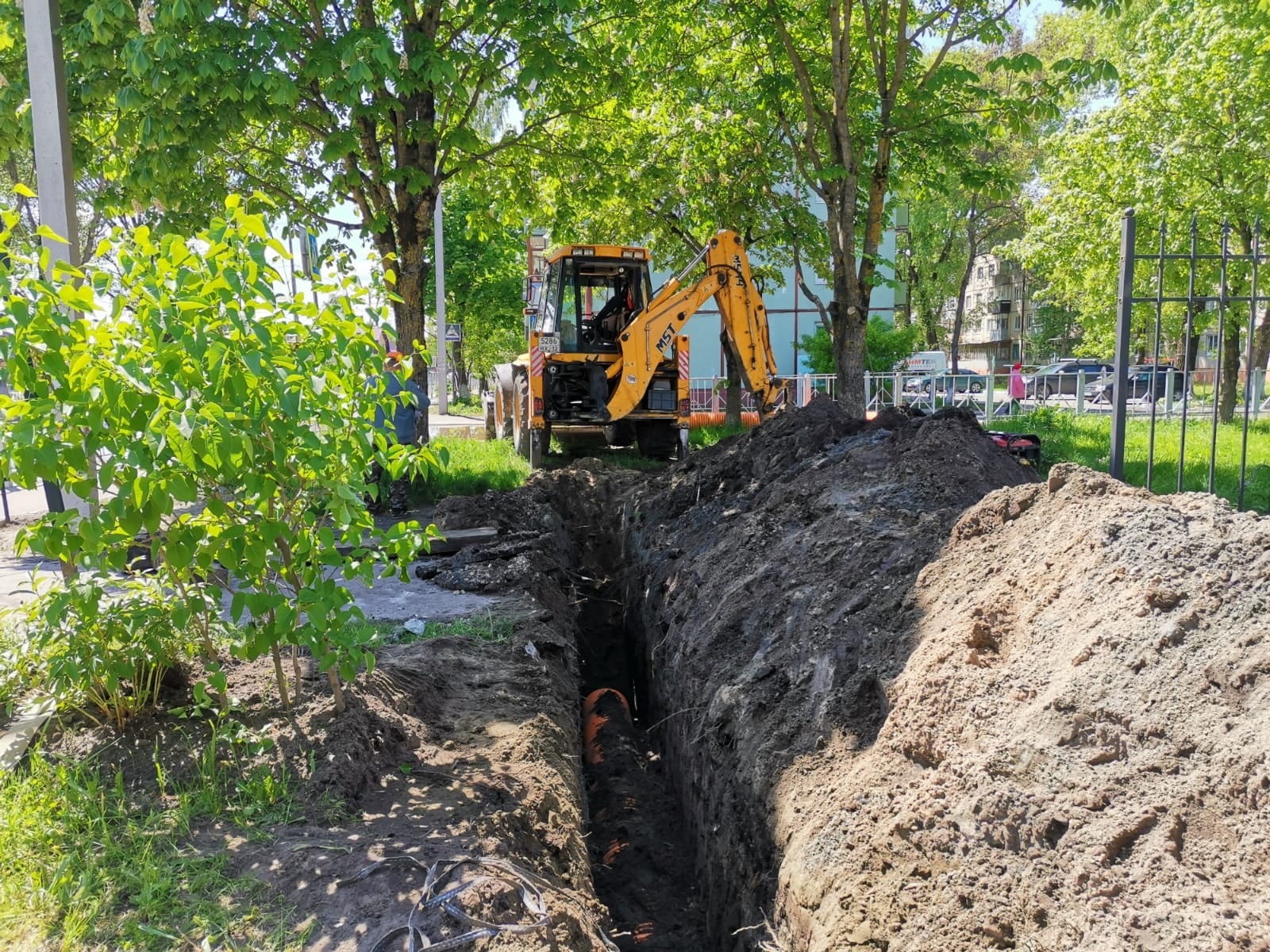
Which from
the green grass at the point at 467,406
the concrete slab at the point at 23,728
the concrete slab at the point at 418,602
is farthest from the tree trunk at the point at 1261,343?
the green grass at the point at 467,406

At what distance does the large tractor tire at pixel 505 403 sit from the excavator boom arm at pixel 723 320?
4.44m

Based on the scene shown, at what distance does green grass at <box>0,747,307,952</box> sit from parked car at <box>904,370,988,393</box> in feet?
63.7

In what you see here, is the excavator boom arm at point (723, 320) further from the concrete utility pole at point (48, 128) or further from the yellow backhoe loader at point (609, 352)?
the concrete utility pole at point (48, 128)

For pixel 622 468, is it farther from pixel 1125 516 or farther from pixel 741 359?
pixel 1125 516

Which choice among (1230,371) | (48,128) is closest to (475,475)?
(48,128)

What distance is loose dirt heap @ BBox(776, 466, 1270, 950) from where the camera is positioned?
2340 mm

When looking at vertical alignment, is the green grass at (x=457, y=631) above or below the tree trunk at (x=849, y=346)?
below

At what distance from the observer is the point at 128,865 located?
291 centimetres

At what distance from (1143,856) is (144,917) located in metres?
2.84

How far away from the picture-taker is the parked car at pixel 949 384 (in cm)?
2094

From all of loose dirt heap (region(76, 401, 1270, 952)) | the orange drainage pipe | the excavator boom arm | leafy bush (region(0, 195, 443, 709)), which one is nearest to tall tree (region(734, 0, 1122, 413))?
the excavator boom arm

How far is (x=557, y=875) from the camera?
3582mm

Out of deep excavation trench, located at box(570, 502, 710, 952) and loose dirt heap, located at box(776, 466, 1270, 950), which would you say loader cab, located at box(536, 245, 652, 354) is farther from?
loose dirt heap, located at box(776, 466, 1270, 950)

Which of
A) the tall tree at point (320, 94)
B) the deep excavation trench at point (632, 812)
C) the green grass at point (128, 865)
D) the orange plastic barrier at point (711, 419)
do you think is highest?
the tall tree at point (320, 94)
